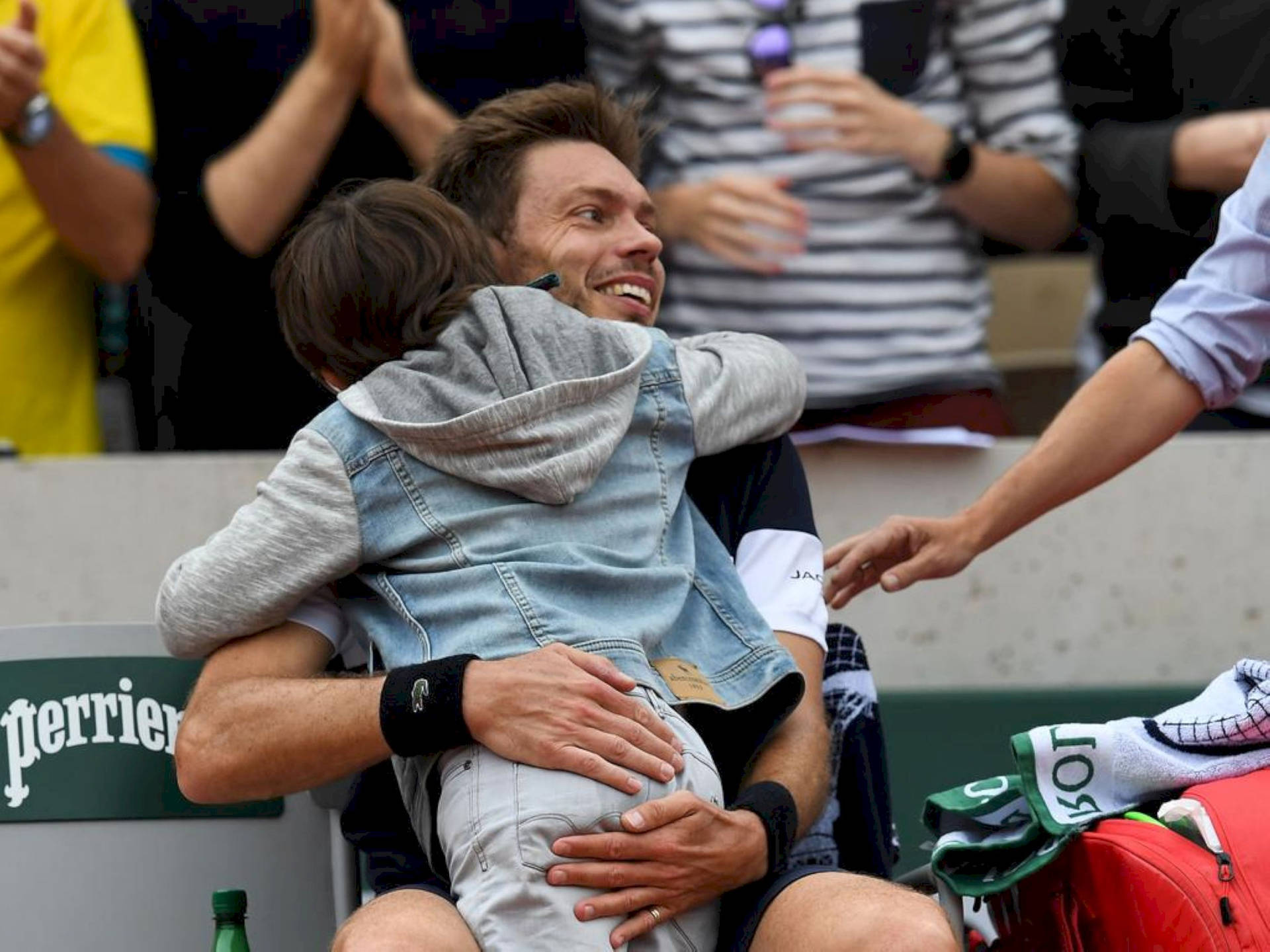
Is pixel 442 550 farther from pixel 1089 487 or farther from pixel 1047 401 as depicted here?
pixel 1047 401

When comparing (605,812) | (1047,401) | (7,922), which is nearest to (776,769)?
(605,812)

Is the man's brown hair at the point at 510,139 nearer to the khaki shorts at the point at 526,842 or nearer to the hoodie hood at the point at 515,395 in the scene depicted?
the hoodie hood at the point at 515,395

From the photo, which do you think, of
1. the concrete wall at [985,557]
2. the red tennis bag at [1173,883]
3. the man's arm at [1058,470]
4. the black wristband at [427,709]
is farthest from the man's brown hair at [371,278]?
the concrete wall at [985,557]

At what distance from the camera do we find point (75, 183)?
13.1ft

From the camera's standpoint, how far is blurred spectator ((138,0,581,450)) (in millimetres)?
4035

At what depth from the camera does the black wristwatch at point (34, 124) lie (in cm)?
389

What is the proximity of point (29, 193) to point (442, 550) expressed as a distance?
1.85m

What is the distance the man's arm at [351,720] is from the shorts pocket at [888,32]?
1780mm

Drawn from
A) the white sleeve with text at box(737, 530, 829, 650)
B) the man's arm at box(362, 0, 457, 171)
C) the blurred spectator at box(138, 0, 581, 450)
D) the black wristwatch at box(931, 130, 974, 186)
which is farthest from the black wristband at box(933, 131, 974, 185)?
the white sleeve with text at box(737, 530, 829, 650)

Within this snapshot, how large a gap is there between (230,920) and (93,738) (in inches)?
14.8

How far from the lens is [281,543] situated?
2.55 m

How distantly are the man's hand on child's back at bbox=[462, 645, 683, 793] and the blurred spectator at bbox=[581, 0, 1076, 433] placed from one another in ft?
5.44

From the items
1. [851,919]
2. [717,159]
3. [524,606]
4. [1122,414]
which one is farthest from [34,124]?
[851,919]

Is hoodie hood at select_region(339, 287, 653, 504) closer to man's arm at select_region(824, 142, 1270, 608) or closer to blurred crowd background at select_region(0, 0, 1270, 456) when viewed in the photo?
man's arm at select_region(824, 142, 1270, 608)
